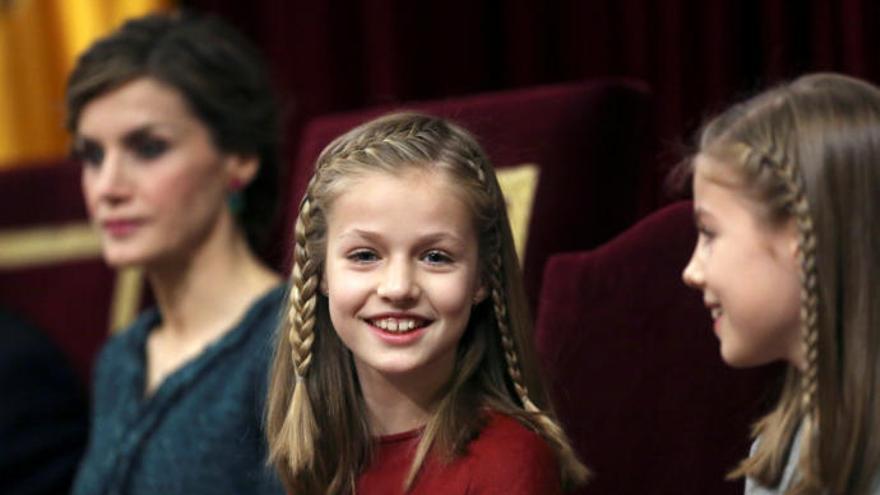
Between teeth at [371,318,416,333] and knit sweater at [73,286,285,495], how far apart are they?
0.56 metres

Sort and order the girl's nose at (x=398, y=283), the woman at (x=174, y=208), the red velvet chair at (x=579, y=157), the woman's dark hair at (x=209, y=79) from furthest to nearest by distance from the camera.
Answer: the woman's dark hair at (x=209, y=79), the woman at (x=174, y=208), the red velvet chair at (x=579, y=157), the girl's nose at (x=398, y=283)

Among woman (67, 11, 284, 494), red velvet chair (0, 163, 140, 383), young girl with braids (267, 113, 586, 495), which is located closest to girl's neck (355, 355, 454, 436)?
young girl with braids (267, 113, 586, 495)

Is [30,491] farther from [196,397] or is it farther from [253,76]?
[253,76]

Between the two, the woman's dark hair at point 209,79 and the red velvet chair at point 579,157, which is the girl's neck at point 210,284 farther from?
the red velvet chair at point 579,157

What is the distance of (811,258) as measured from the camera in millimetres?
1254

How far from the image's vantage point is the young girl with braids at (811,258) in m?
1.26

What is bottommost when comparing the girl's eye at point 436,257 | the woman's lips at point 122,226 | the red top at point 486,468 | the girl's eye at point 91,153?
the woman's lips at point 122,226

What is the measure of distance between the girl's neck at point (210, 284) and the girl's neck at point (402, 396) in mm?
758

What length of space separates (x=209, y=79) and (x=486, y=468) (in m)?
1.02

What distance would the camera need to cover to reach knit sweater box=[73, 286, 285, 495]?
1994 mm

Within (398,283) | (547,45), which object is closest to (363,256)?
(398,283)

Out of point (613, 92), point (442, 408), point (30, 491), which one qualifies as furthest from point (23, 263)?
point (442, 408)

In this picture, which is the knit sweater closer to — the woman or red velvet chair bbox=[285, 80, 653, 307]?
the woman

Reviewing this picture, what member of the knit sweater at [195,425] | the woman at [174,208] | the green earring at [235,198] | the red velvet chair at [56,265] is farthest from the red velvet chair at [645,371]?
the red velvet chair at [56,265]
